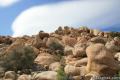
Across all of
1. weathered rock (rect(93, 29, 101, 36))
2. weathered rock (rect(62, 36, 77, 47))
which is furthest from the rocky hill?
weathered rock (rect(93, 29, 101, 36))

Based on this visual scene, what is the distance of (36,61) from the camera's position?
127 feet

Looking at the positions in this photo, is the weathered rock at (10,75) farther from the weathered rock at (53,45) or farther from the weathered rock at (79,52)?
the weathered rock at (53,45)

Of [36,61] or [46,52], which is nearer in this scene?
[36,61]

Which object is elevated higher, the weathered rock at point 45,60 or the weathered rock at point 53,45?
the weathered rock at point 53,45

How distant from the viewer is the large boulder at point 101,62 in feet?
106

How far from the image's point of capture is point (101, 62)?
32562 millimetres

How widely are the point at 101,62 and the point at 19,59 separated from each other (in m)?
7.88

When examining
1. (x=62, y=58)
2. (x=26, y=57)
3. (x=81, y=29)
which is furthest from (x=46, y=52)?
(x=81, y=29)

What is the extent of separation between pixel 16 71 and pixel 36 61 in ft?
11.6

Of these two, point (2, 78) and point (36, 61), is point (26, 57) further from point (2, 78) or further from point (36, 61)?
point (2, 78)

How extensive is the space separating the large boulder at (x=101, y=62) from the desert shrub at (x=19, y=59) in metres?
6.09

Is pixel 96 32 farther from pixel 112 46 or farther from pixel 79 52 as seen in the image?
pixel 79 52

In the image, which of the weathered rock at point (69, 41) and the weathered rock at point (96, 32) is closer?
the weathered rock at point (69, 41)

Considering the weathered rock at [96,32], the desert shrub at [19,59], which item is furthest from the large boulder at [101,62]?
the weathered rock at [96,32]
